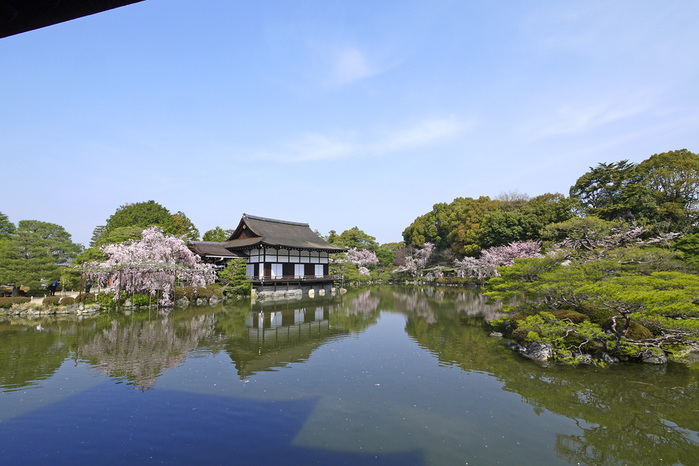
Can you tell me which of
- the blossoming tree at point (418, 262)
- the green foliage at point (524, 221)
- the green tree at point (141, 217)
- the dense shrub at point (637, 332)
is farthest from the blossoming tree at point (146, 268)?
the blossoming tree at point (418, 262)

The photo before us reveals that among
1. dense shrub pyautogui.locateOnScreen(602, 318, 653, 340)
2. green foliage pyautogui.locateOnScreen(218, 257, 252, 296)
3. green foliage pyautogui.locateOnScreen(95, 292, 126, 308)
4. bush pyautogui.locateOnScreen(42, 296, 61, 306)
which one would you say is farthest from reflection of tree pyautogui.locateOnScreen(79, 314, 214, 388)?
dense shrub pyautogui.locateOnScreen(602, 318, 653, 340)

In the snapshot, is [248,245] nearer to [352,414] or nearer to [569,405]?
[352,414]

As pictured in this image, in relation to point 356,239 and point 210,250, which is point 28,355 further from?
point 356,239

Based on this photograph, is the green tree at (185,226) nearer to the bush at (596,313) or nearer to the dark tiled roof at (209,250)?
the dark tiled roof at (209,250)

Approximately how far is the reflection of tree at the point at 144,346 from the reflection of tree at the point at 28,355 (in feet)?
2.87

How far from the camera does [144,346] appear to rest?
12.4m

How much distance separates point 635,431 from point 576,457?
1892mm

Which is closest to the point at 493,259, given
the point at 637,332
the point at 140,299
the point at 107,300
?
the point at 637,332

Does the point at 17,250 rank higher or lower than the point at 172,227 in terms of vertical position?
lower

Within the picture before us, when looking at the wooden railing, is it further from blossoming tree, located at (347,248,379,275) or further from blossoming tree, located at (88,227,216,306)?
blossoming tree, located at (347,248,379,275)

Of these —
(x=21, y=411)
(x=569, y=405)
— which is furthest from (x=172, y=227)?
(x=569, y=405)

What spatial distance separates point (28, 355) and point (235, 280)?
54.3ft

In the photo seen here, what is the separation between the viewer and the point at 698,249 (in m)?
16.4

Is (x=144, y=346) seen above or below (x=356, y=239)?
below
